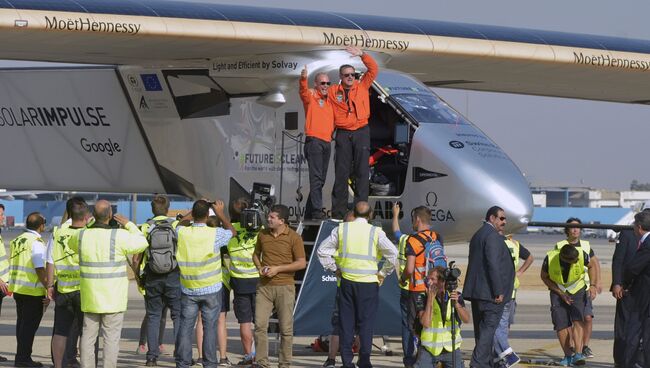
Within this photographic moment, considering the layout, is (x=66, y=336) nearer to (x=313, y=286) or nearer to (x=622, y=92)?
(x=313, y=286)

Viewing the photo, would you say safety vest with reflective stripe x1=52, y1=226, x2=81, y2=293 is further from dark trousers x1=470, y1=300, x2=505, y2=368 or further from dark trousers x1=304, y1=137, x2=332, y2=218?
dark trousers x1=470, y1=300, x2=505, y2=368

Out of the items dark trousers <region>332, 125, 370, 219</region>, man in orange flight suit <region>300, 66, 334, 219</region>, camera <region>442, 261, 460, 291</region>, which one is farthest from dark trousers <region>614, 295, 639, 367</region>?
man in orange flight suit <region>300, 66, 334, 219</region>

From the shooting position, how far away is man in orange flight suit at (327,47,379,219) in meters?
15.1

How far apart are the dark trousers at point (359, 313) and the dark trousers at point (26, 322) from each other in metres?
3.61

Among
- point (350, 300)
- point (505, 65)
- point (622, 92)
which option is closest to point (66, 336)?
point (350, 300)

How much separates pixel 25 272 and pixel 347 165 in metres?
3.90

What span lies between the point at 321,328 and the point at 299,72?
12.2 ft

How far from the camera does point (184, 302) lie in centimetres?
1302

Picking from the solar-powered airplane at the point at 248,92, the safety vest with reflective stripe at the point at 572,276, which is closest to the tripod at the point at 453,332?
the solar-powered airplane at the point at 248,92

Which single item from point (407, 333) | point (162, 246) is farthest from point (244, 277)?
point (407, 333)

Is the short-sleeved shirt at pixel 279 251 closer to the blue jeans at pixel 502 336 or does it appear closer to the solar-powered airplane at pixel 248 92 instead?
the blue jeans at pixel 502 336

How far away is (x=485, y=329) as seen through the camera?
12.6 m

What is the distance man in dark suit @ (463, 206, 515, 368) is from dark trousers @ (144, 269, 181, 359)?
3238 mm

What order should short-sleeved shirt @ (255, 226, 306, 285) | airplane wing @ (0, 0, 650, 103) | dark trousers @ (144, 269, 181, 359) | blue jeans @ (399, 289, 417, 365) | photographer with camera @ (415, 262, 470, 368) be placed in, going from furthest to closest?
1. airplane wing @ (0, 0, 650, 103)
2. dark trousers @ (144, 269, 181, 359)
3. blue jeans @ (399, 289, 417, 365)
4. short-sleeved shirt @ (255, 226, 306, 285)
5. photographer with camera @ (415, 262, 470, 368)
